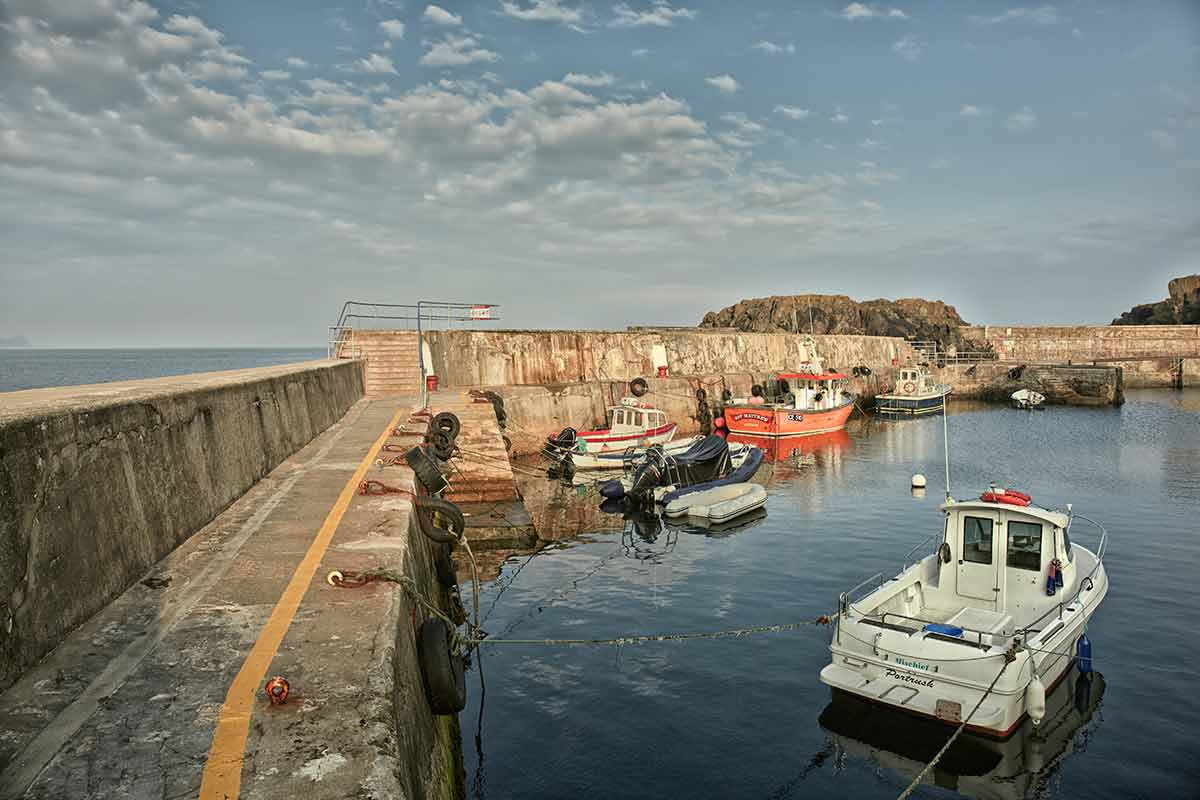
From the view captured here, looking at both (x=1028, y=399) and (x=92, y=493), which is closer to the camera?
(x=92, y=493)

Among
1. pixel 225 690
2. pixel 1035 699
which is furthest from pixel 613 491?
pixel 225 690

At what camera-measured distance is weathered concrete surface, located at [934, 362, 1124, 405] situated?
60.4m

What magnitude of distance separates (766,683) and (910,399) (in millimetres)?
49230

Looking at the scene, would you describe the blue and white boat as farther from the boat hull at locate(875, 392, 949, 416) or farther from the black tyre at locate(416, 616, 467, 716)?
the black tyre at locate(416, 616, 467, 716)

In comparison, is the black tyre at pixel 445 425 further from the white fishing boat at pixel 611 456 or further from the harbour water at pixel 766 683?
the white fishing boat at pixel 611 456

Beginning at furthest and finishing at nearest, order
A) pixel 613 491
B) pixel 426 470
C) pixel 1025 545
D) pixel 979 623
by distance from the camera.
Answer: pixel 613 491
pixel 1025 545
pixel 426 470
pixel 979 623

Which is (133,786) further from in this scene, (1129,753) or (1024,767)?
(1129,753)

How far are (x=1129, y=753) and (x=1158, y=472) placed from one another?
26.5 m

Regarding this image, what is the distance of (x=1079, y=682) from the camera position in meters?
12.0

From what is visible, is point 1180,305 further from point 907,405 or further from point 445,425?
point 445,425

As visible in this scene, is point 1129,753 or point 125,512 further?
point 1129,753

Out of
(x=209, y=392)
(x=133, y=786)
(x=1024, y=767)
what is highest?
(x=209, y=392)

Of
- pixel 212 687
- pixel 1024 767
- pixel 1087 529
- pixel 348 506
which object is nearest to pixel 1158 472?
pixel 1087 529

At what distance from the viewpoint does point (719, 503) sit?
80.5 ft
